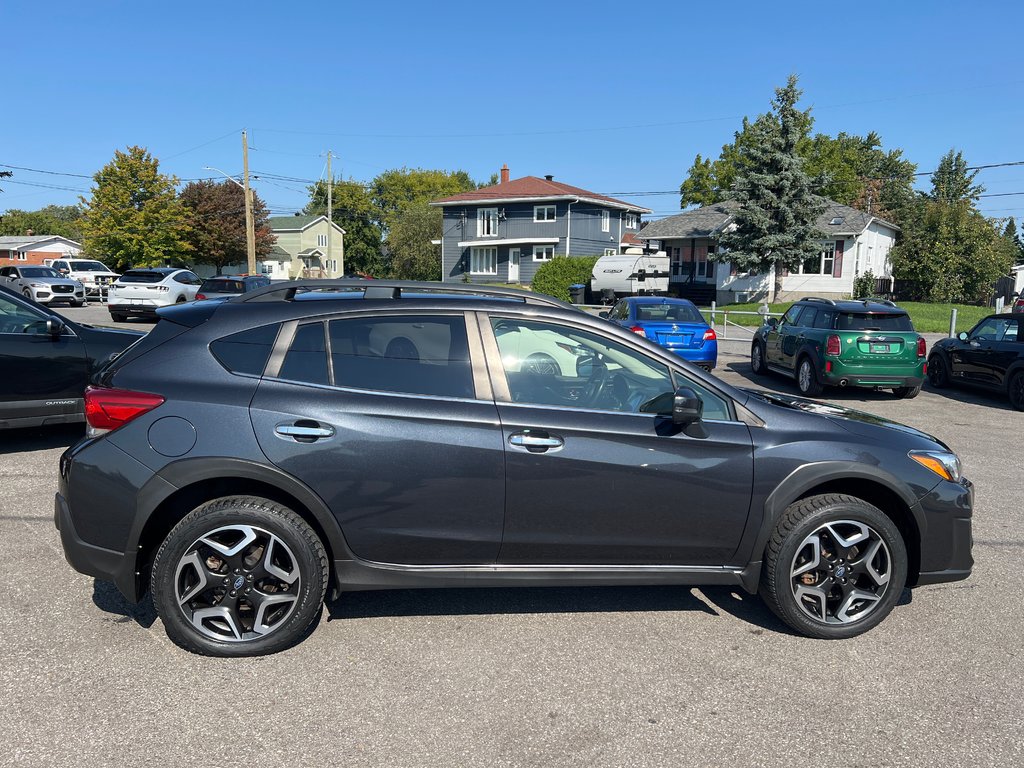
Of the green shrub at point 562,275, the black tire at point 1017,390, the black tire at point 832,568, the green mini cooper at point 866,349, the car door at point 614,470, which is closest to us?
the car door at point 614,470

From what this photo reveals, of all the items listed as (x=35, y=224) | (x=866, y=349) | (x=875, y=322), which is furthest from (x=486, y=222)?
(x=35, y=224)

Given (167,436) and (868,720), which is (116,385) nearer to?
(167,436)

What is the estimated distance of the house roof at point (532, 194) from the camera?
52156 millimetres

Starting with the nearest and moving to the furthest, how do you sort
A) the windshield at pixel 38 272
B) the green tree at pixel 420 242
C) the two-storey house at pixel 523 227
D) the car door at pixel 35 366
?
the car door at pixel 35 366 < the windshield at pixel 38 272 < the two-storey house at pixel 523 227 < the green tree at pixel 420 242

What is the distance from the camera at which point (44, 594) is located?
4395mm

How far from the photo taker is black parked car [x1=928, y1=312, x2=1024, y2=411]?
483 inches

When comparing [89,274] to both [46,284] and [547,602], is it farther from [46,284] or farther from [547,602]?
[547,602]

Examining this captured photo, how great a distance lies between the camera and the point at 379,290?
13.7 ft

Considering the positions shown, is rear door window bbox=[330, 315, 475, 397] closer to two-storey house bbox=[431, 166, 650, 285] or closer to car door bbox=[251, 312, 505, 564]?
car door bbox=[251, 312, 505, 564]

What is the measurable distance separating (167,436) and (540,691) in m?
2.04

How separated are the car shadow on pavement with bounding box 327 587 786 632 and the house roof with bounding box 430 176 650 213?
1898 inches

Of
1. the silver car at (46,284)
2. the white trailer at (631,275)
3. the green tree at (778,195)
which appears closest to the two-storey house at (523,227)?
the white trailer at (631,275)

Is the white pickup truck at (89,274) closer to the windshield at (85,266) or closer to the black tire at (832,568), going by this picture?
the windshield at (85,266)

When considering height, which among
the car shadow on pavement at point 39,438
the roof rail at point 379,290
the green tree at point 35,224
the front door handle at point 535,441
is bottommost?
the car shadow on pavement at point 39,438
